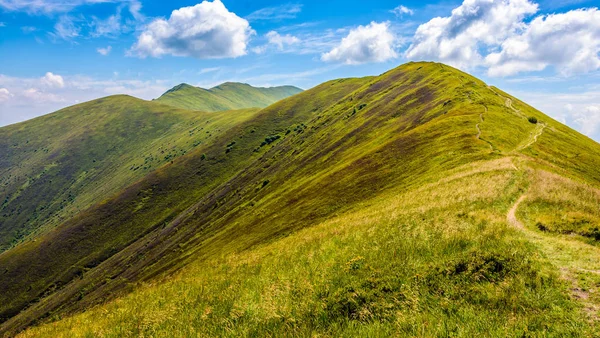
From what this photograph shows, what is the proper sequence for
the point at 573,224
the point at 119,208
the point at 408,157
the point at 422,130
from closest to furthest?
the point at 573,224
the point at 408,157
the point at 422,130
the point at 119,208

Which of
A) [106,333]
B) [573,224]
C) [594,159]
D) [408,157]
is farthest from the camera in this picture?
[408,157]

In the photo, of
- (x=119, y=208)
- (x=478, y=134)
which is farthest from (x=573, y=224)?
(x=119, y=208)

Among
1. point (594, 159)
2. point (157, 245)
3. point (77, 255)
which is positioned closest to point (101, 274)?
point (157, 245)

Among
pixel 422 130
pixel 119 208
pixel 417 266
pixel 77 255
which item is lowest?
pixel 77 255

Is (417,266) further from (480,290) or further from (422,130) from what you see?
(422,130)

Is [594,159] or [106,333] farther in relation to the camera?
[594,159]

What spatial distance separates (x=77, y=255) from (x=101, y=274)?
44.3 metres

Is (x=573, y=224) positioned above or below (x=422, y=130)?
below

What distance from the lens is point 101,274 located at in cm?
11288

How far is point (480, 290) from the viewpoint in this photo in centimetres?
1031

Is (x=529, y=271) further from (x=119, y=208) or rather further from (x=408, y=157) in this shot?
(x=119, y=208)

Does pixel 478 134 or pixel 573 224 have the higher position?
pixel 478 134

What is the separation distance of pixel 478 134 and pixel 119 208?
178356 millimetres

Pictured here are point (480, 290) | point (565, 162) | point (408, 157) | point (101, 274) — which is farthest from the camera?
point (101, 274)
